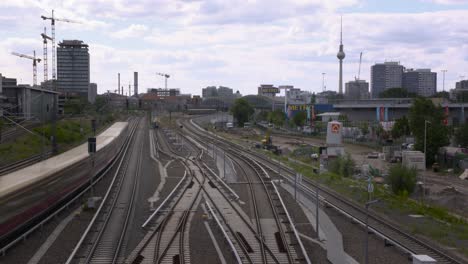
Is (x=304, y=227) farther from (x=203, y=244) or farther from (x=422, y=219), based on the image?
(x=422, y=219)

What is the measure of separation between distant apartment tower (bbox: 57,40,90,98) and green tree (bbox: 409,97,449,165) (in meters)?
131

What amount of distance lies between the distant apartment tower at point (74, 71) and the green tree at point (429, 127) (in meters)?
131

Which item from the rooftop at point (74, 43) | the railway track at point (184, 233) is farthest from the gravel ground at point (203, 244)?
the rooftop at point (74, 43)

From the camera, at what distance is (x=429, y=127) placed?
46.8 meters

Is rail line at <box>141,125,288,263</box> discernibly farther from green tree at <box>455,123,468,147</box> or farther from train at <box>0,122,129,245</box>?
green tree at <box>455,123,468,147</box>

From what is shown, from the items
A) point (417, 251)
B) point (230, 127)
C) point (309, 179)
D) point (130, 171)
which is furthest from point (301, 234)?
point (230, 127)

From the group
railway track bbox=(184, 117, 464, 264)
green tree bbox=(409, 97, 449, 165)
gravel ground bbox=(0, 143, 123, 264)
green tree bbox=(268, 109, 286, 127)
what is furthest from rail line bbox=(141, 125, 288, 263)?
green tree bbox=(268, 109, 286, 127)

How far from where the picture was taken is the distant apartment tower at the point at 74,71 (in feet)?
556

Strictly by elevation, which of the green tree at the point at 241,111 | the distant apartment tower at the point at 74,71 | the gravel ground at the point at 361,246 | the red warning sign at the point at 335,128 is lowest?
the gravel ground at the point at 361,246

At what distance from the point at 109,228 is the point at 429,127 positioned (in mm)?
35434

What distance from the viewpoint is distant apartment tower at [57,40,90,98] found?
170 meters

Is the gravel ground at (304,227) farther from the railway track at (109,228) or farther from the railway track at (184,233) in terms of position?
the railway track at (109,228)

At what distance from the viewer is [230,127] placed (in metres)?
94.6

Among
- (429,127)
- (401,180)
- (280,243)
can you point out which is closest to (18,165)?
(280,243)
